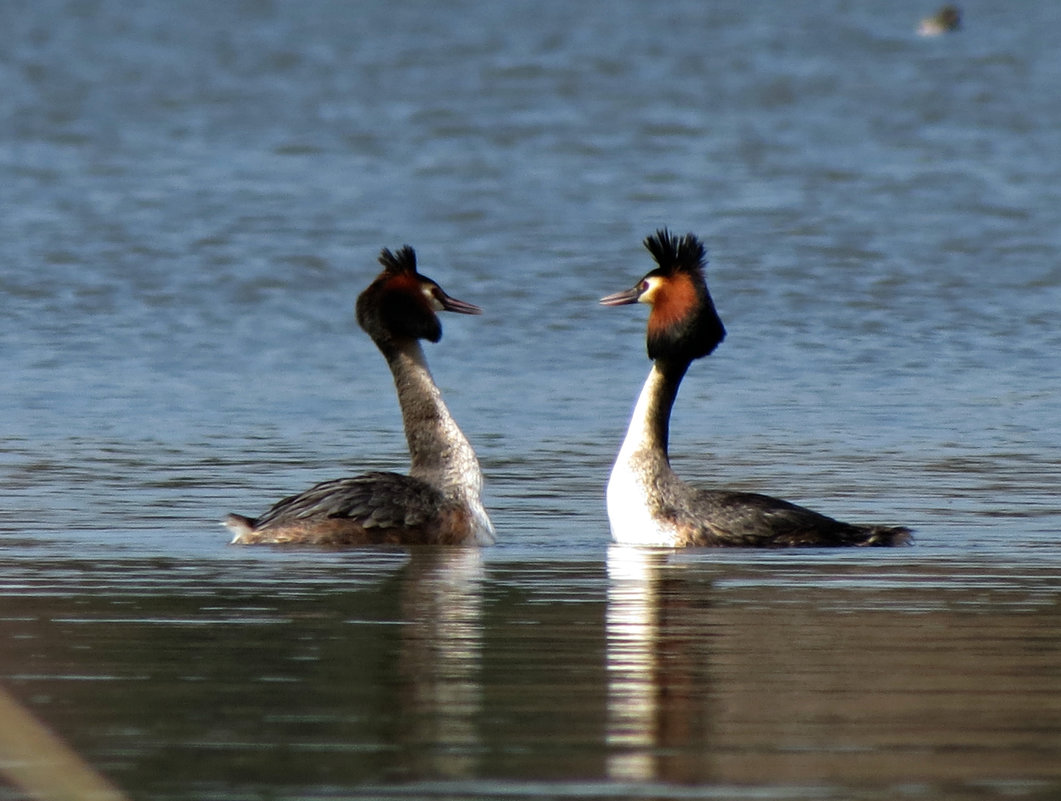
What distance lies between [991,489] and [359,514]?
3.87m

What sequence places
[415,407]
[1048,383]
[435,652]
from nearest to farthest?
[435,652], [415,407], [1048,383]

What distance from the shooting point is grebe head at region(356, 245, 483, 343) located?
14297 millimetres

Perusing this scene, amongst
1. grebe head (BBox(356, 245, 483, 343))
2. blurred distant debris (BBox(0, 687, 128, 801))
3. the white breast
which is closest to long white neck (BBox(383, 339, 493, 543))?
grebe head (BBox(356, 245, 483, 343))

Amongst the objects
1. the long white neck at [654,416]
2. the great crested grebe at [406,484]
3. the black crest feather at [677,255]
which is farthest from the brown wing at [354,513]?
the black crest feather at [677,255]

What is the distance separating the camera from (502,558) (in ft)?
40.1

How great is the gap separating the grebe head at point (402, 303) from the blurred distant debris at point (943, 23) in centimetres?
3899

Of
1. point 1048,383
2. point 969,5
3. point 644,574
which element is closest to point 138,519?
point 644,574

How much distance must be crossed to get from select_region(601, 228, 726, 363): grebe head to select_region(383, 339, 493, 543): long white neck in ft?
3.81

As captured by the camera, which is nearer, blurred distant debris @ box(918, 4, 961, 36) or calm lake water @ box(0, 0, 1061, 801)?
calm lake water @ box(0, 0, 1061, 801)

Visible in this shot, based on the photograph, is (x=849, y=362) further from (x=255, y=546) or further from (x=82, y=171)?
(x=82, y=171)

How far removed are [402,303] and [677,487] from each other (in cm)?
192

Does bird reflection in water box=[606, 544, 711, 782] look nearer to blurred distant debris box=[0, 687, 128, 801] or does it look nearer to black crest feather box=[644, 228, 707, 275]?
blurred distant debris box=[0, 687, 128, 801]

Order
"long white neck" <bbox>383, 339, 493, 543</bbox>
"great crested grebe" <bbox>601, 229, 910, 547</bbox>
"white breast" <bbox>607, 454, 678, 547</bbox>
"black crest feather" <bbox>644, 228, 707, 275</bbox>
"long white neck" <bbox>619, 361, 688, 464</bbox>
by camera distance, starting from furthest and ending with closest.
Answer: "black crest feather" <bbox>644, 228, 707, 275</bbox> < "long white neck" <bbox>619, 361, 688, 464</bbox> < "long white neck" <bbox>383, 339, 493, 543</bbox> < "white breast" <bbox>607, 454, 678, 547</bbox> < "great crested grebe" <bbox>601, 229, 910, 547</bbox>

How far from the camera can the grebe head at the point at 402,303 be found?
563 inches
